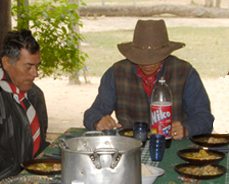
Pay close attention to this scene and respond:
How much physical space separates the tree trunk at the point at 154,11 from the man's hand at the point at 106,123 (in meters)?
8.08

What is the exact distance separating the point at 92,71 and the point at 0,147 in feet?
26.9

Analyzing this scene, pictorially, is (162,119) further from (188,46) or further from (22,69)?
(188,46)

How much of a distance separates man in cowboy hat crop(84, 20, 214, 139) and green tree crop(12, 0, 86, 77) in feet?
9.47

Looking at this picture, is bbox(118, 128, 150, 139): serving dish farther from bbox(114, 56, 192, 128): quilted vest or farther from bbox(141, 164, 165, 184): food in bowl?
bbox(141, 164, 165, 184): food in bowl

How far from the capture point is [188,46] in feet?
44.9

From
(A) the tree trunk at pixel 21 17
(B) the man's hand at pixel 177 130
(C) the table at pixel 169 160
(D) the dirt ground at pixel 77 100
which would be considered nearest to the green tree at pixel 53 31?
(A) the tree trunk at pixel 21 17

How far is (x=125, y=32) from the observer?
537 inches

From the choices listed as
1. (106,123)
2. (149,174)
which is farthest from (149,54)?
(149,174)

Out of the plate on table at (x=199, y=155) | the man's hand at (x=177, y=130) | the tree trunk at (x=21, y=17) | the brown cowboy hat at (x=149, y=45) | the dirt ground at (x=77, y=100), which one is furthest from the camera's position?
the dirt ground at (x=77, y=100)

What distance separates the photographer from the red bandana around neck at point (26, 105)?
374cm

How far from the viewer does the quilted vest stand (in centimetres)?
398

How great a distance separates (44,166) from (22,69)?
849mm

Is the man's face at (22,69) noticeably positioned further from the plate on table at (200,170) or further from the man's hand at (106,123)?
the plate on table at (200,170)

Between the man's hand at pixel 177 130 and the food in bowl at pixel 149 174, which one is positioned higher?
the food in bowl at pixel 149 174
